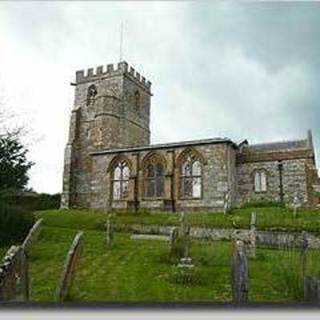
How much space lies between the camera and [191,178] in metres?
22.7

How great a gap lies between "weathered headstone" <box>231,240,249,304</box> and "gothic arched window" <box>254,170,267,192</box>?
15213mm

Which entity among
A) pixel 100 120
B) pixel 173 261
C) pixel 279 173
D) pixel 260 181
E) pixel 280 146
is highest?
pixel 100 120

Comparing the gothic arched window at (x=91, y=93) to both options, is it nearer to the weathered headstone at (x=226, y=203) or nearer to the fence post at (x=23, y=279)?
the weathered headstone at (x=226, y=203)

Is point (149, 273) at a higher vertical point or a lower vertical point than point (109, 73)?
lower

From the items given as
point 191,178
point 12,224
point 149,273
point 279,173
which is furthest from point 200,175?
point 149,273

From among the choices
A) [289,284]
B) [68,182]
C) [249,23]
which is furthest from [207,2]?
[68,182]

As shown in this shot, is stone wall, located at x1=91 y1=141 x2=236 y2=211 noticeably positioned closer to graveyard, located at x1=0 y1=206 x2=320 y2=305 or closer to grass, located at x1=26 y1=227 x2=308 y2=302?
graveyard, located at x1=0 y1=206 x2=320 y2=305

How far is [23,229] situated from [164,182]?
9751mm

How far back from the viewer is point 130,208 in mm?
23250

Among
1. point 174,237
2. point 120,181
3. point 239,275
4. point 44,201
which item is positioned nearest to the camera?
point 239,275

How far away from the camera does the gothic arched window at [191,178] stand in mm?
22500

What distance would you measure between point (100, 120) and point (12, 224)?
15.0 m

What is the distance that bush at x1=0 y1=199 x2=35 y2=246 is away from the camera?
13.2m

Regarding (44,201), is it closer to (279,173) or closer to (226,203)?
(226,203)
